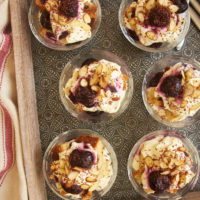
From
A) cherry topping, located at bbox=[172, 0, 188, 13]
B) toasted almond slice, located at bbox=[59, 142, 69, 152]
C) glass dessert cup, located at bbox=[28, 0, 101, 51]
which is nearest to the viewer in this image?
cherry topping, located at bbox=[172, 0, 188, 13]

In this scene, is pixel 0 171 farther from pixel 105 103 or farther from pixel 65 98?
pixel 105 103

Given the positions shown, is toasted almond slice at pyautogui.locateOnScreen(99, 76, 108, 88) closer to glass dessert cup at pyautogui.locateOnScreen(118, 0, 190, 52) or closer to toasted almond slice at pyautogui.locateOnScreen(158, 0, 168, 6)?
glass dessert cup at pyautogui.locateOnScreen(118, 0, 190, 52)

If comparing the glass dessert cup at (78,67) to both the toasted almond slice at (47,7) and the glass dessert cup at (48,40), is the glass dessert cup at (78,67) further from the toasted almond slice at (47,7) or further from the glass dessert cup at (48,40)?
the toasted almond slice at (47,7)

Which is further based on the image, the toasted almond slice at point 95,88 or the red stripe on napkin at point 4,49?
the red stripe on napkin at point 4,49

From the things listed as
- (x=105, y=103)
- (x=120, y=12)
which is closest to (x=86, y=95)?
(x=105, y=103)

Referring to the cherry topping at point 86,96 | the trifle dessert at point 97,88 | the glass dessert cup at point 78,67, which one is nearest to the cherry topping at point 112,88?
the trifle dessert at point 97,88

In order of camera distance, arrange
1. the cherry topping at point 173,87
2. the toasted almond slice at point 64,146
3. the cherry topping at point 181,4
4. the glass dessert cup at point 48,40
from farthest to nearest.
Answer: the glass dessert cup at point 48,40 → the toasted almond slice at point 64,146 → the cherry topping at point 181,4 → the cherry topping at point 173,87

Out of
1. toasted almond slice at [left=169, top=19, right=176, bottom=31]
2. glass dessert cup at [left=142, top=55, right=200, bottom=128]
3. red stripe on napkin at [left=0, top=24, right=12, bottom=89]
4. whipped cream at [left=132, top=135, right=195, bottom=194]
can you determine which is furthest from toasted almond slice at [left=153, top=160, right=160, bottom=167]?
red stripe on napkin at [left=0, top=24, right=12, bottom=89]

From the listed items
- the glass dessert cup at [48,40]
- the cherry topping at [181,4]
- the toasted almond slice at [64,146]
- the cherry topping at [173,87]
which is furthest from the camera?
the glass dessert cup at [48,40]
